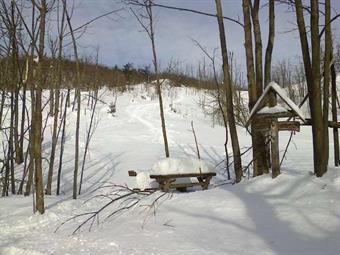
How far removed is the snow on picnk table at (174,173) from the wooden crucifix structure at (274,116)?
3174 millimetres

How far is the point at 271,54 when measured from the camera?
30.0 ft

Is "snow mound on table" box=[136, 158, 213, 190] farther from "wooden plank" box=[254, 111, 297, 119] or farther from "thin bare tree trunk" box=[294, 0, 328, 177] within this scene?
"thin bare tree trunk" box=[294, 0, 328, 177]

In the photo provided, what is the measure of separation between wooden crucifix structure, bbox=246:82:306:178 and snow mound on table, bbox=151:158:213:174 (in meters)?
3.34

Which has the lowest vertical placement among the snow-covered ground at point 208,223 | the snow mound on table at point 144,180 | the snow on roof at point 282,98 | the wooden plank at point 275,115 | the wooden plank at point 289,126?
the snow mound on table at point 144,180

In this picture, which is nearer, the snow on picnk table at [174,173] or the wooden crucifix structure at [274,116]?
the wooden crucifix structure at [274,116]

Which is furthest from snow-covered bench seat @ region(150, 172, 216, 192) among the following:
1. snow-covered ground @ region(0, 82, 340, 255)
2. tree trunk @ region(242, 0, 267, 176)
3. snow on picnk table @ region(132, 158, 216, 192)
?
tree trunk @ region(242, 0, 267, 176)

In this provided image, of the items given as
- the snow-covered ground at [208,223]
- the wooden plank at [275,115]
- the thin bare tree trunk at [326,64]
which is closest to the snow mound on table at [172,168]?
the snow-covered ground at [208,223]

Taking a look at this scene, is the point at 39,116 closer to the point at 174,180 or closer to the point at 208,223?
the point at 174,180

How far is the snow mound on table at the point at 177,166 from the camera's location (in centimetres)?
1046

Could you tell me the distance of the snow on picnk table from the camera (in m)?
10.4

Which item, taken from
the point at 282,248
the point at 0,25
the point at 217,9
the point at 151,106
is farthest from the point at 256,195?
the point at 151,106

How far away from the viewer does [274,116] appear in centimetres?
717

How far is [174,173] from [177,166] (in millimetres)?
206

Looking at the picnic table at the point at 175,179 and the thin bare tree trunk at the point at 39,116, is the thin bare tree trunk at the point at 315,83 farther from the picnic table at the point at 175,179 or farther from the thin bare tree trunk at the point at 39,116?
the thin bare tree trunk at the point at 39,116
